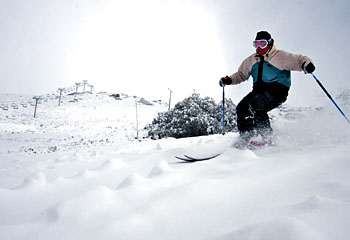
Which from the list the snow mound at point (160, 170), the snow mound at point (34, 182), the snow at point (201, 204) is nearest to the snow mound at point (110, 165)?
the snow at point (201, 204)

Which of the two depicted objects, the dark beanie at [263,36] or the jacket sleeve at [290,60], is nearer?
the jacket sleeve at [290,60]

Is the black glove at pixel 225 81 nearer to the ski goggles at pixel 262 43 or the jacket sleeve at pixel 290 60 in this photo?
the ski goggles at pixel 262 43

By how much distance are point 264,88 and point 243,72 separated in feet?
2.56

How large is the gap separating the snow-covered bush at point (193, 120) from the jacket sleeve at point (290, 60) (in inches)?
220

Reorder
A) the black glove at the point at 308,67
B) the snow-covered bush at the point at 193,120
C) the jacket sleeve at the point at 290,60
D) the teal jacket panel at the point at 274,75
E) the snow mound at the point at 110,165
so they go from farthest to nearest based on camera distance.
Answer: the snow-covered bush at the point at 193,120 < the teal jacket panel at the point at 274,75 < the jacket sleeve at the point at 290,60 < the black glove at the point at 308,67 < the snow mound at the point at 110,165

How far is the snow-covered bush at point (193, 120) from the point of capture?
352 inches

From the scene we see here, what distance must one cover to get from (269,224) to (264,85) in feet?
10.5

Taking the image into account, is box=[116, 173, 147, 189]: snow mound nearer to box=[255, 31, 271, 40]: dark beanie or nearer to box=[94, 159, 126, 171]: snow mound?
box=[94, 159, 126, 171]: snow mound

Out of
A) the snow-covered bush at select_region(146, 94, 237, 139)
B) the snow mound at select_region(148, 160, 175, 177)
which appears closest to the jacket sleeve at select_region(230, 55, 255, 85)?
the snow mound at select_region(148, 160, 175, 177)

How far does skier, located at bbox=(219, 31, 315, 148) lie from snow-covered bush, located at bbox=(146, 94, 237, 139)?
5247 millimetres

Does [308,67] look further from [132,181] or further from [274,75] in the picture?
[132,181]

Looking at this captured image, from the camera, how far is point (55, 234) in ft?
3.21

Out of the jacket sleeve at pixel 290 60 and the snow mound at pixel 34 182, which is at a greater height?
the jacket sleeve at pixel 290 60

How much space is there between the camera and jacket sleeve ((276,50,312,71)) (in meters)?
3.15
